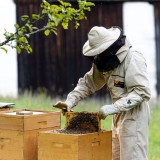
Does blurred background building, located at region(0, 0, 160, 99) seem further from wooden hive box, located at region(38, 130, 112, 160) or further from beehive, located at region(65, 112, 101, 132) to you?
wooden hive box, located at region(38, 130, 112, 160)

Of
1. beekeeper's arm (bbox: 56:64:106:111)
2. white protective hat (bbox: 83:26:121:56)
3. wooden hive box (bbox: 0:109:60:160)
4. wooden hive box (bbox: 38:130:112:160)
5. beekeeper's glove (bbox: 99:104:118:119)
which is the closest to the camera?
wooden hive box (bbox: 38:130:112:160)

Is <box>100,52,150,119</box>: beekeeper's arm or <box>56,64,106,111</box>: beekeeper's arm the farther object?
<box>56,64,106,111</box>: beekeeper's arm

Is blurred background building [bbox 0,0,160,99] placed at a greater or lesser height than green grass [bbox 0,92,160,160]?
greater

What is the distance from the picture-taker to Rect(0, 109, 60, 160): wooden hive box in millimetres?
7816

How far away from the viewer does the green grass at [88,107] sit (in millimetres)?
12773

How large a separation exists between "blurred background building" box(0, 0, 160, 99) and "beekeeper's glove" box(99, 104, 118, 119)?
9091 millimetres

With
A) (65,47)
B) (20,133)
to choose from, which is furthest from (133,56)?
(65,47)

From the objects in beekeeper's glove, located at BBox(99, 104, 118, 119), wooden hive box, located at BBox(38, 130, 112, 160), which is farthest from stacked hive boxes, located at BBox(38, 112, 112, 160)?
Result: beekeeper's glove, located at BBox(99, 104, 118, 119)

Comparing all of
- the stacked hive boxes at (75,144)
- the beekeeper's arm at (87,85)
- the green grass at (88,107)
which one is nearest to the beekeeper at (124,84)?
the beekeeper's arm at (87,85)

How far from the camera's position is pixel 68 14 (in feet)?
29.5

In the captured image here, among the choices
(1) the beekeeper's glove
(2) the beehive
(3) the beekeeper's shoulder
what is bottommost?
(2) the beehive

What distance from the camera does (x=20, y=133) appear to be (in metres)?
7.81

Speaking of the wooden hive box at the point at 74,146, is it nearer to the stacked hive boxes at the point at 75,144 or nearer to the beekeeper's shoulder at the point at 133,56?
the stacked hive boxes at the point at 75,144

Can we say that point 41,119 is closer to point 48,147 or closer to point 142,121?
point 48,147
